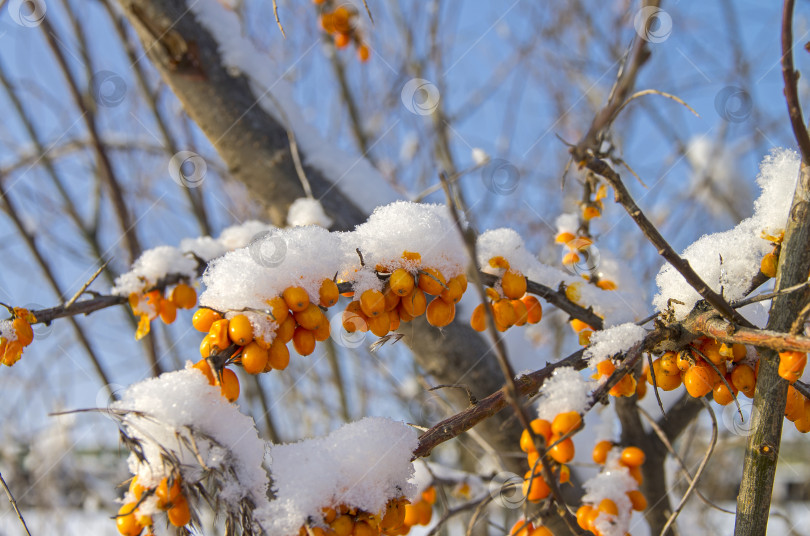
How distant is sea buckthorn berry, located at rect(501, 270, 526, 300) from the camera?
111cm

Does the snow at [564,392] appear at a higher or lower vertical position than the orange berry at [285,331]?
higher

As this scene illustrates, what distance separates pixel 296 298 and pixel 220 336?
A: 0.14 meters

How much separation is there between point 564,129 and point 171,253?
4316 mm

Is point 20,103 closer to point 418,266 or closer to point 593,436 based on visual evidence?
point 418,266

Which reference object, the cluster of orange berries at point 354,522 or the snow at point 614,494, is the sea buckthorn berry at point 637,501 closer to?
the snow at point 614,494

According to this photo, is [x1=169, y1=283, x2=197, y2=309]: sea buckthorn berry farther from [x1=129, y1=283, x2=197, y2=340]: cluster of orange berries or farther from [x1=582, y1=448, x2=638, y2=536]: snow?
[x1=582, y1=448, x2=638, y2=536]: snow

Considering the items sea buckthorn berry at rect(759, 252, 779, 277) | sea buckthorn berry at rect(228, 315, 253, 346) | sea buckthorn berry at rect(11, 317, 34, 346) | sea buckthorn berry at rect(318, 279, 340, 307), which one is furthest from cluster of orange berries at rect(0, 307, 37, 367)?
sea buckthorn berry at rect(759, 252, 779, 277)

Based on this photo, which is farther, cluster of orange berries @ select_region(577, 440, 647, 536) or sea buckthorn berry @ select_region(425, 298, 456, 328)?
cluster of orange berries @ select_region(577, 440, 647, 536)

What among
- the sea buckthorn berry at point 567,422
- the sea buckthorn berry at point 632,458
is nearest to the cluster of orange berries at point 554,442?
the sea buckthorn berry at point 567,422

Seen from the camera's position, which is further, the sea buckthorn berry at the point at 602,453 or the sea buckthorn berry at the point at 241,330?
the sea buckthorn berry at the point at 602,453

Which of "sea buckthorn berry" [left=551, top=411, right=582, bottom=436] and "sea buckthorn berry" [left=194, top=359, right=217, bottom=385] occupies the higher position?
"sea buckthorn berry" [left=551, top=411, right=582, bottom=436]

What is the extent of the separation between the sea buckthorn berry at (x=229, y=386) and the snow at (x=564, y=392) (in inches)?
21.0

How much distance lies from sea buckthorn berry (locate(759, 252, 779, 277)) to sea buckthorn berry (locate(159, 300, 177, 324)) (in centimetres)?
134

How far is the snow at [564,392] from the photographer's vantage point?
0.94 meters
